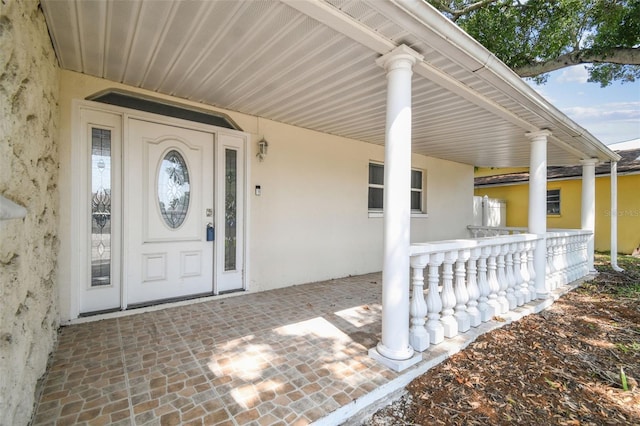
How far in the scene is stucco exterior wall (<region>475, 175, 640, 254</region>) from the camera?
9.09 m

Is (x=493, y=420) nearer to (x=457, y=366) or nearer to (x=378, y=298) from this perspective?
(x=457, y=366)

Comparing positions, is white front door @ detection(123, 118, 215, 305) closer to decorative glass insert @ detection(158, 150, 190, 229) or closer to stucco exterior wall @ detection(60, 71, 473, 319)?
decorative glass insert @ detection(158, 150, 190, 229)

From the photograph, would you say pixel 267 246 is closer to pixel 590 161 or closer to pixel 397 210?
pixel 397 210

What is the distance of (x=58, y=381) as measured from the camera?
2164mm

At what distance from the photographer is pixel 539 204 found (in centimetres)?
425

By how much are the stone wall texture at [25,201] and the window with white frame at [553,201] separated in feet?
45.6

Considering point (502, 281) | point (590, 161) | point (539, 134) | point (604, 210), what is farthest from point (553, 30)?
point (604, 210)

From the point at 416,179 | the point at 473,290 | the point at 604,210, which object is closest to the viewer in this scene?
the point at 473,290

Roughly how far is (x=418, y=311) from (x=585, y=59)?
7266 millimetres

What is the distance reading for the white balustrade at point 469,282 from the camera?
2682 millimetres

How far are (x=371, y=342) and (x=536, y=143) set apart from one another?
151 inches

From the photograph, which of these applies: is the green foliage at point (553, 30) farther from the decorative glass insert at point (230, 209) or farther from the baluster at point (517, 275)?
the decorative glass insert at point (230, 209)

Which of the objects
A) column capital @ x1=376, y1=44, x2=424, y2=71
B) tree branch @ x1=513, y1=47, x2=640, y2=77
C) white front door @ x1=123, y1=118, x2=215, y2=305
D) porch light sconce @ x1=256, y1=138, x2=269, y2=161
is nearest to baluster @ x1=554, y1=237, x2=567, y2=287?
tree branch @ x1=513, y1=47, x2=640, y2=77

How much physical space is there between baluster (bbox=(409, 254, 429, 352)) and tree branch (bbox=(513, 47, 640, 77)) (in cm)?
674
